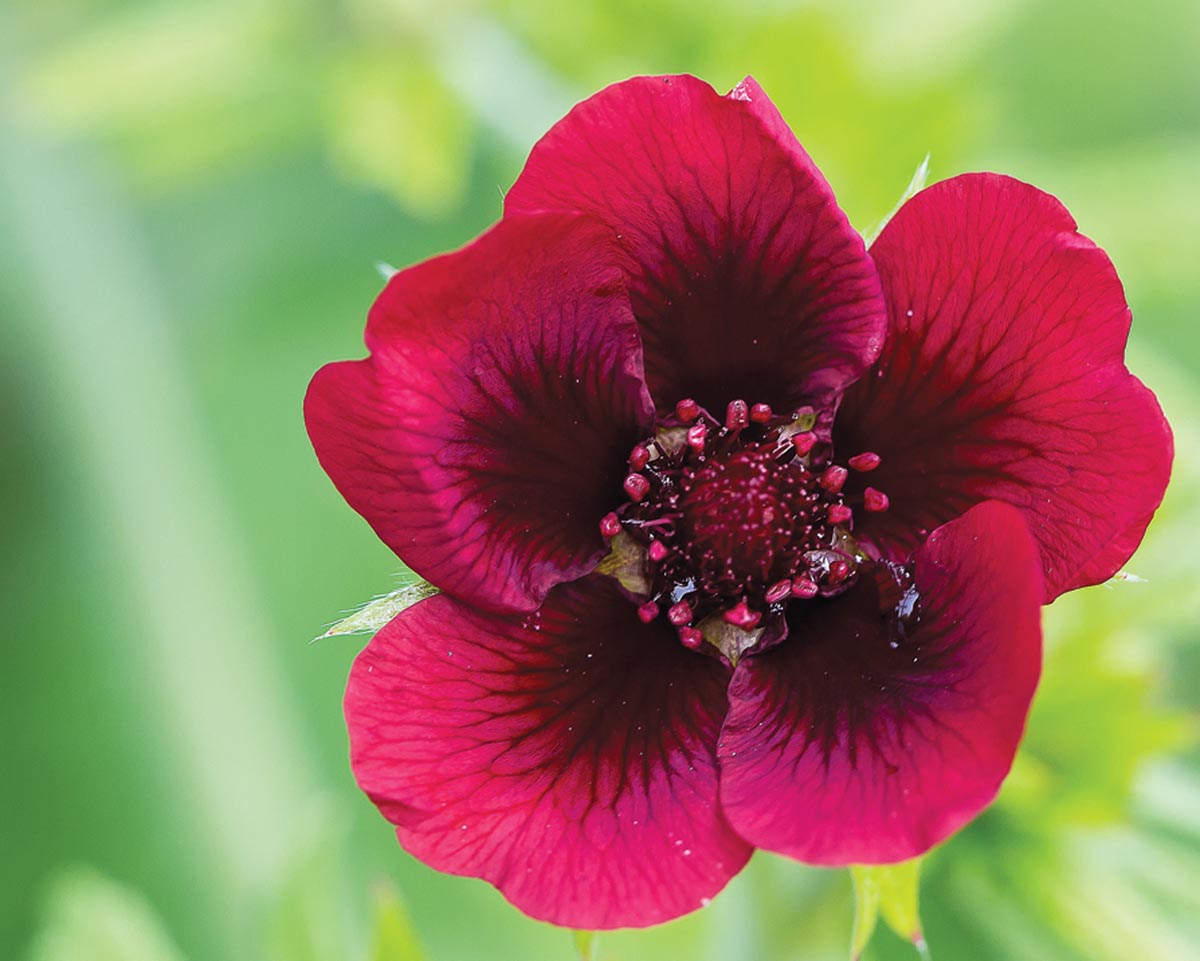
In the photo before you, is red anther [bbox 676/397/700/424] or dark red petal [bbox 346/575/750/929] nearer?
dark red petal [bbox 346/575/750/929]

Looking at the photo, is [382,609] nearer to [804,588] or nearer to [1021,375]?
[804,588]

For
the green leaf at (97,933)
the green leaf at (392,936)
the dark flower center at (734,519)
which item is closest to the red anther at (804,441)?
the dark flower center at (734,519)

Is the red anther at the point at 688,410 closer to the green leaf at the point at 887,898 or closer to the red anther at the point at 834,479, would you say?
the red anther at the point at 834,479

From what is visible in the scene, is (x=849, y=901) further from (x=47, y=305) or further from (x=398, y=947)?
(x=47, y=305)

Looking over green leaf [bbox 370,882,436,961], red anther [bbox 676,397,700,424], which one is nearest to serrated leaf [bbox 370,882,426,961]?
green leaf [bbox 370,882,436,961]

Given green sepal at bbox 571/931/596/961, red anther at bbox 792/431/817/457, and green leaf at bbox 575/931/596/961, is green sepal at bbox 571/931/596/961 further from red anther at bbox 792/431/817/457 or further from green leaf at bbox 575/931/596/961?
red anther at bbox 792/431/817/457

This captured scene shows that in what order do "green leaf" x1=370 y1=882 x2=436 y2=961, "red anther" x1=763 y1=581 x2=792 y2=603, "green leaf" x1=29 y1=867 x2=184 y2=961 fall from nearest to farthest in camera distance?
"red anther" x1=763 y1=581 x2=792 y2=603
"green leaf" x1=370 y1=882 x2=436 y2=961
"green leaf" x1=29 y1=867 x2=184 y2=961

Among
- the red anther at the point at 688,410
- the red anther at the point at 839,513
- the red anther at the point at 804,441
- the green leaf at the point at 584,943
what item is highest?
the red anther at the point at 688,410
